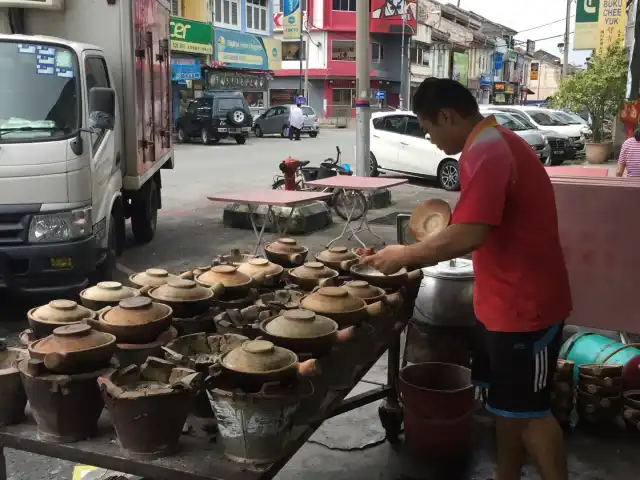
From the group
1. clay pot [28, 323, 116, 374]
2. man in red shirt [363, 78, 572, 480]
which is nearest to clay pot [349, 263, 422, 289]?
man in red shirt [363, 78, 572, 480]

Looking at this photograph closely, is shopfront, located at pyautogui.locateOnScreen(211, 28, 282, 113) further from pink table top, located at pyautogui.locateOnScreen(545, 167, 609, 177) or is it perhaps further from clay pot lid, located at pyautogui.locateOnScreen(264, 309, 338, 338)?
clay pot lid, located at pyautogui.locateOnScreen(264, 309, 338, 338)

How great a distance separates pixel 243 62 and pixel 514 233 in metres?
32.9

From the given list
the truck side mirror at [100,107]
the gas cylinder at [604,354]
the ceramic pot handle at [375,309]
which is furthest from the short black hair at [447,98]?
the truck side mirror at [100,107]

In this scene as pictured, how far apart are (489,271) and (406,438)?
1429mm

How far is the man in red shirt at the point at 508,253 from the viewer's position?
2391mm

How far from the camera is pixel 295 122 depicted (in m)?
27.5

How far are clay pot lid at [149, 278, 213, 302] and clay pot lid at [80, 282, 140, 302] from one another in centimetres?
10

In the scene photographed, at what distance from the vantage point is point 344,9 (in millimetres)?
41125

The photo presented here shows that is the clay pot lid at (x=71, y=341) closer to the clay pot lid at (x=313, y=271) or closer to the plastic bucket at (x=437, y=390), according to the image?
the clay pot lid at (x=313, y=271)

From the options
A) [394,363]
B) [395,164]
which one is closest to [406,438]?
[394,363]

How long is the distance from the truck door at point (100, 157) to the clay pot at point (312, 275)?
2.85m

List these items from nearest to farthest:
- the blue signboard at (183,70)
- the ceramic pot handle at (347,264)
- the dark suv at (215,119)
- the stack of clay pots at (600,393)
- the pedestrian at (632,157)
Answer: the ceramic pot handle at (347,264)
the stack of clay pots at (600,393)
the pedestrian at (632,157)
the dark suv at (215,119)
the blue signboard at (183,70)

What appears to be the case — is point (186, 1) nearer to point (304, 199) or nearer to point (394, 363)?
point (304, 199)

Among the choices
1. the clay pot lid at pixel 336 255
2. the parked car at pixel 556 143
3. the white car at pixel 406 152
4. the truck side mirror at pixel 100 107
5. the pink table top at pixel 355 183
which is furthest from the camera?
the parked car at pixel 556 143
